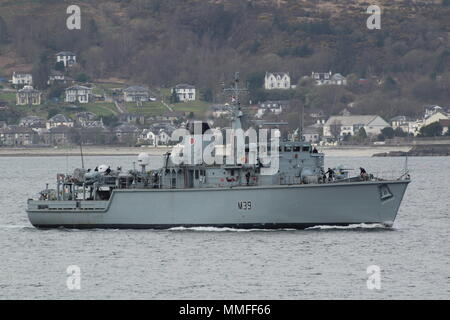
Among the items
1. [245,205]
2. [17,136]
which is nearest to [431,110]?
[17,136]

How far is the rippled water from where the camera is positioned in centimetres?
4081

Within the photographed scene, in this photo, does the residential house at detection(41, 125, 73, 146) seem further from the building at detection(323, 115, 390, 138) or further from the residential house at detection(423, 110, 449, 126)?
the residential house at detection(423, 110, 449, 126)

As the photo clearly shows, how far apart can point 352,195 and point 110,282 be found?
14.1 metres

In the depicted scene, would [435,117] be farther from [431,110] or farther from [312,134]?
[312,134]

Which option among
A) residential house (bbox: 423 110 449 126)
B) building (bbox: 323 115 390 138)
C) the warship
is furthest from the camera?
residential house (bbox: 423 110 449 126)

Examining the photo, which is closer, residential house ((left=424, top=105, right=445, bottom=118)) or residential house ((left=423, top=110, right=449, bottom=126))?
residential house ((left=423, top=110, right=449, bottom=126))

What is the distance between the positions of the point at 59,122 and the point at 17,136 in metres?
7.82

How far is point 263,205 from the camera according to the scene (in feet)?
170

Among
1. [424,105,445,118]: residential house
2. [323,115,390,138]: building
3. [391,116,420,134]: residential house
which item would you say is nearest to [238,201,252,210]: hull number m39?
[323,115,390,138]: building

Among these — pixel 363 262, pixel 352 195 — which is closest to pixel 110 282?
pixel 363 262

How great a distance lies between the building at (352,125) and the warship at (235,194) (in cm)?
12209

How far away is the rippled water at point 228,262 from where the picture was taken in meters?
40.8

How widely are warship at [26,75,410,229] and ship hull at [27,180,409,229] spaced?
5 cm
